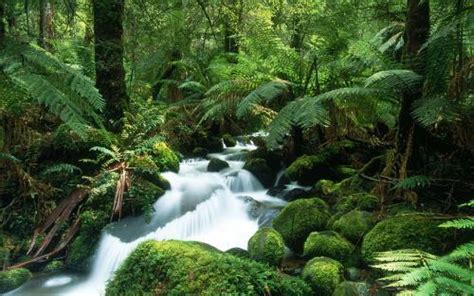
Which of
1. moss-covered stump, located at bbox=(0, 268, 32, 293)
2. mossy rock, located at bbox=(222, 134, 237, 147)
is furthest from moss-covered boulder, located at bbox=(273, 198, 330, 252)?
mossy rock, located at bbox=(222, 134, 237, 147)

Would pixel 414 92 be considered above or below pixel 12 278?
above

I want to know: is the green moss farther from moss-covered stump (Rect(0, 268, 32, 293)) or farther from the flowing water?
moss-covered stump (Rect(0, 268, 32, 293))

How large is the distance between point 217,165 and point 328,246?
3.27 meters

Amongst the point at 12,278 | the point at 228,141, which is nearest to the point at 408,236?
the point at 12,278

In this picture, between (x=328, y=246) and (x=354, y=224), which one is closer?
(x=328, y=246)

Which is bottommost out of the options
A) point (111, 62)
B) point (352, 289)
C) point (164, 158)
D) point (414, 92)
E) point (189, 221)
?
point (189, 221)

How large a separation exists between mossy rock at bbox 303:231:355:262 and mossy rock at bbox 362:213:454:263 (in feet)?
0.68

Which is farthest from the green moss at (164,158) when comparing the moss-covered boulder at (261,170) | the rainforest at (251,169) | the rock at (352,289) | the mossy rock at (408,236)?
the rock at (352,289)

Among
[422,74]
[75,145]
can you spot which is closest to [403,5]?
[422,74]

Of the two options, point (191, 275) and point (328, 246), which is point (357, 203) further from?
point (191, 275)

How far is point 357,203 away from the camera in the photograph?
15.1 ft

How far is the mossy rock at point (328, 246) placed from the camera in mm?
3850

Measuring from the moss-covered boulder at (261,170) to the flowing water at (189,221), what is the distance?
3.3 inches

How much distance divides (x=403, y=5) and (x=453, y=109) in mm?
3699
